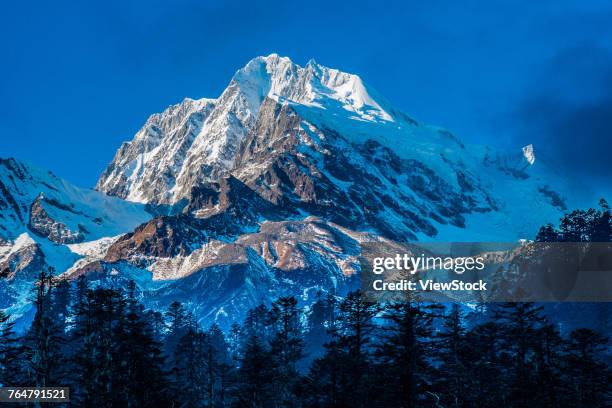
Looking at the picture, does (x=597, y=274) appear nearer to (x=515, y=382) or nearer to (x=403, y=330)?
(x=515, y=382)

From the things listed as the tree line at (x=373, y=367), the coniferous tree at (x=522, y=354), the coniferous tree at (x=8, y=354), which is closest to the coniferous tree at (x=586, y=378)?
the tree line at (x=373, y=367)

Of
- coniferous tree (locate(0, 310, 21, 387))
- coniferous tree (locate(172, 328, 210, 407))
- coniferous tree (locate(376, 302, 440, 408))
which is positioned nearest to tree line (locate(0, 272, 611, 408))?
coniferous tree (locate(376, 302, 440, 408))

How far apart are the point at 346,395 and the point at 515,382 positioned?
1482 cm

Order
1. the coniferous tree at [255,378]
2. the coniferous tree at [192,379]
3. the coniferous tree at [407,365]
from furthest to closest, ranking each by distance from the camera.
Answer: the coniferous tree at [192,379], the coniferous tree at [255,378], the coniferous tree at [407,365]

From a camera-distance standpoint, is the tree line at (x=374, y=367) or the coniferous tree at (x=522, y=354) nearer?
the tree line at (x=374, y=367)

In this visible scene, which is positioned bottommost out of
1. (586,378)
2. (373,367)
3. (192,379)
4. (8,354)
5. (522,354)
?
(8,354)

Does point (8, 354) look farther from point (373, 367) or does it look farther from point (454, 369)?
point (454, 369)

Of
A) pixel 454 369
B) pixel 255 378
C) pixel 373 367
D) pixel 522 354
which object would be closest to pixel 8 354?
pixel 255 378

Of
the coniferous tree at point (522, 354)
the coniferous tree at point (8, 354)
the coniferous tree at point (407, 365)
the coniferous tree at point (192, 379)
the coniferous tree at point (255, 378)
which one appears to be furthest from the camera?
the coniferous tree at point (192, 379)

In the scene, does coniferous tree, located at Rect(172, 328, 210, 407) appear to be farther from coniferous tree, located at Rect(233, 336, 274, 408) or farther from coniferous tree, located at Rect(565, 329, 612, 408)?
coniferous tree, located at Rect(565, 329, 612, 408)

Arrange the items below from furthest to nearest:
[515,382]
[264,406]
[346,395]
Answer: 1. [264,406]
2. [515,382]
3. [346,395]

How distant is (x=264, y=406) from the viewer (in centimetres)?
8725

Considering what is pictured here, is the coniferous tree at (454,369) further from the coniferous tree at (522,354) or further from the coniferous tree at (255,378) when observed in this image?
the coniferous tree at (255,378)

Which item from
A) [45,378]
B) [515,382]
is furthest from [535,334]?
[45,378]
